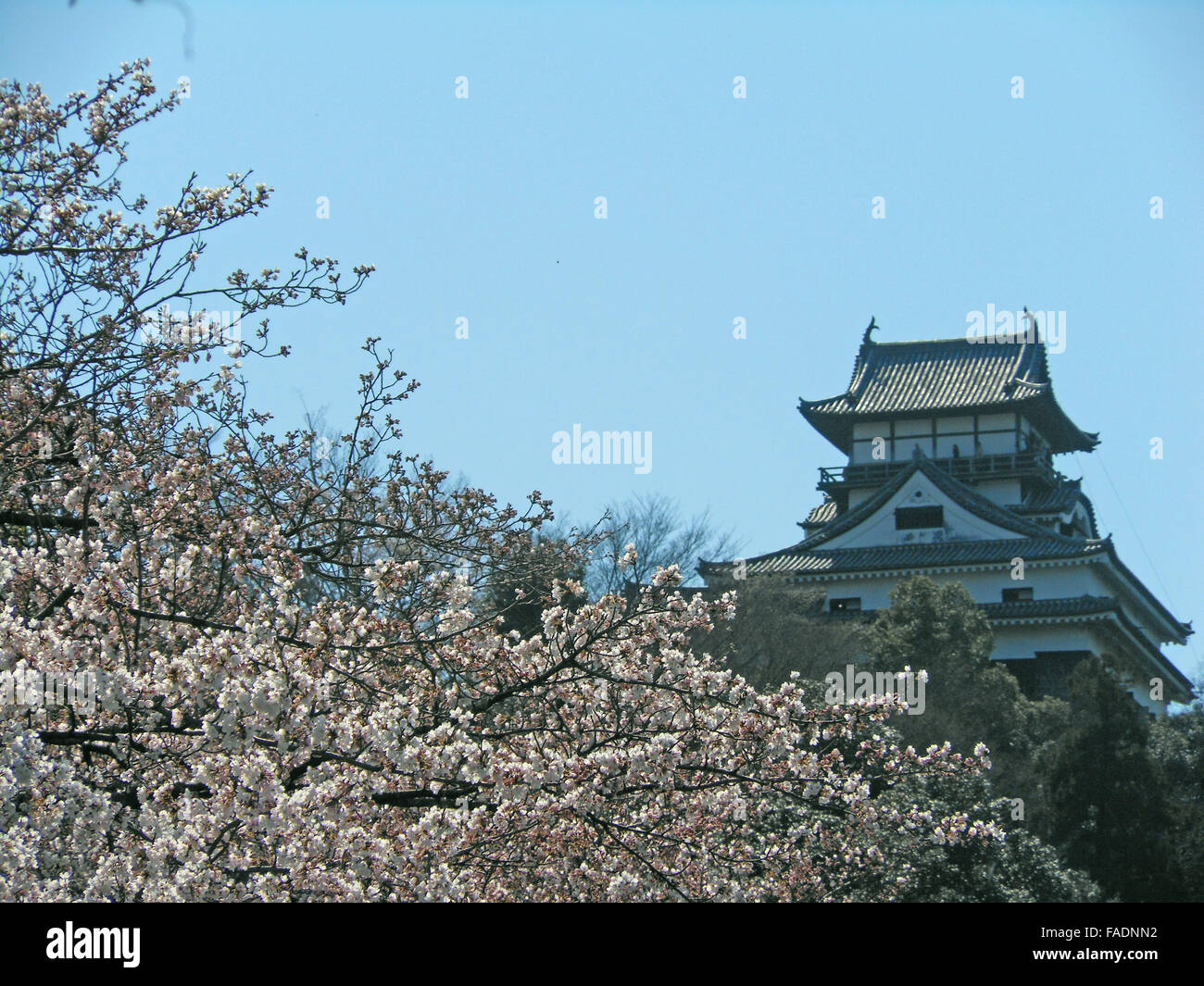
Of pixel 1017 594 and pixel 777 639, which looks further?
pixel 1017 594

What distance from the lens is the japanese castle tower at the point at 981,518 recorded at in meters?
40.4

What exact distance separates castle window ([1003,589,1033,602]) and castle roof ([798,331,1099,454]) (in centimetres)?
858

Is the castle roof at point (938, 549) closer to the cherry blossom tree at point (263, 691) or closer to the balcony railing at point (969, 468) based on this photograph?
the balcony railing at point (969, 468)

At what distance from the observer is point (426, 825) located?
21.2 ft

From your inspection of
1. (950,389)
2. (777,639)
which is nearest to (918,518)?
(950,389)

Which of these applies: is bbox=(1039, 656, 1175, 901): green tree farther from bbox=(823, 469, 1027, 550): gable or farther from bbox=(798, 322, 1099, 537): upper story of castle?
bbox=(798, 322, 1099, 537): upper story of castle

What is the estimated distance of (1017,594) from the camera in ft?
137

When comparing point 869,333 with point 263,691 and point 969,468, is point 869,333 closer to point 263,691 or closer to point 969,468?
point 969,468

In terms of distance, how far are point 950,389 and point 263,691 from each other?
153 ft

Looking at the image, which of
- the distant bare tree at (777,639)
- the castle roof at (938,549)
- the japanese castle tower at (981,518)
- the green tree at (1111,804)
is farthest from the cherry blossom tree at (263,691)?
the castle roof at (938,549)

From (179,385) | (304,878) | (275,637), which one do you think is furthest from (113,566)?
(179,385)

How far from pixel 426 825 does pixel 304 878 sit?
721 mm

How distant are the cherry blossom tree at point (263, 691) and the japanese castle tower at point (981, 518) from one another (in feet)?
80.6

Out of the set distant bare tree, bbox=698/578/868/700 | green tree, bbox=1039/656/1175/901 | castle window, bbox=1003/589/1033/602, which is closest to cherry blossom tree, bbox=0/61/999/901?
distant bare tree, bbox=698/578/868/700
